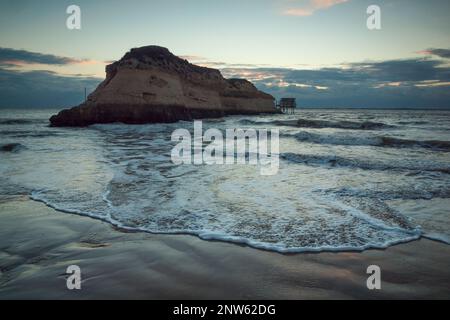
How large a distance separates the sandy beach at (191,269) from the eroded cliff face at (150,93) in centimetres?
2688

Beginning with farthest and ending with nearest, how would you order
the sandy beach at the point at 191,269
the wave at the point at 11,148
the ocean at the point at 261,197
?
the wave at the point at 11,148
the ocean at the point at 261,197
the sandy beach at the point at 191,269

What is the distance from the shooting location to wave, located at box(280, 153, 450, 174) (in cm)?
779

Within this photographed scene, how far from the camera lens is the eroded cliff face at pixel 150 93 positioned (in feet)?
93.4

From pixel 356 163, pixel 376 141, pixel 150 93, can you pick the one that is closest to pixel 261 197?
pixel 356 163

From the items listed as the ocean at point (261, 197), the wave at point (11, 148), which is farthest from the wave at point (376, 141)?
the wave at point (11, 148)

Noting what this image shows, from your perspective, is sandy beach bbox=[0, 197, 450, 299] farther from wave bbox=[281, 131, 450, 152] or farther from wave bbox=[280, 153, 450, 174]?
wave bbox=[281, 131, 450, 152]

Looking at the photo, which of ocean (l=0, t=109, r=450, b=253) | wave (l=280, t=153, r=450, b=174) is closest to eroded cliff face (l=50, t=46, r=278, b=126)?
ocean (l=0, t=109, r=450, b=253)

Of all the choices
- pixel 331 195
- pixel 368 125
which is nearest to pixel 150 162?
pixel 331 195

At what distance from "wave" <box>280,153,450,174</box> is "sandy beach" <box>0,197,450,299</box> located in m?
5.13

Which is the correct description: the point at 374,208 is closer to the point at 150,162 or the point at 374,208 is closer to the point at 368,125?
the point at 150,162

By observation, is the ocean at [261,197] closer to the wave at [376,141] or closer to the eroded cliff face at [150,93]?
the wave at [376,141]

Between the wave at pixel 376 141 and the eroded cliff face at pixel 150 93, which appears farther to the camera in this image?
the eroded cliff face at pixel 150 93

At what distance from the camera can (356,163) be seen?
8.50 m
